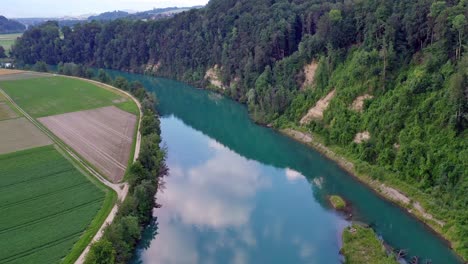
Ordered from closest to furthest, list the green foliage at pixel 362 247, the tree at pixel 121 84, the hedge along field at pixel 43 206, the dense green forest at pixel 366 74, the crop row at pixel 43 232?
the green foliage at pixel 362 247 → the crop row at pixel 43 232 → the hedge along field at pixel 43 206 → the dense green forest at pixel 366 74 → the tree at pixel 121 84

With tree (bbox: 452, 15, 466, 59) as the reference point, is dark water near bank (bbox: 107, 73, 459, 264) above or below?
below

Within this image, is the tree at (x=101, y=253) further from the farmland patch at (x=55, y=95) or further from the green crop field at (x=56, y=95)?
the farmland patch at (x=55, y=95)

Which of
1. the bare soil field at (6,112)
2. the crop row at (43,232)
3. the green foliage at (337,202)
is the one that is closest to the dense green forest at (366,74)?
the green foliage at (337,202)

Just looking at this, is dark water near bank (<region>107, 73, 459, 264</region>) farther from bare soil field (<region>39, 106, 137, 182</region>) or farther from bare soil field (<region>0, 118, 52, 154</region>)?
bare soil field (<region>0, 118, 52, 154</region>)

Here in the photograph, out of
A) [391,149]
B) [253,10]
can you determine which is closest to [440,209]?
[391,149]

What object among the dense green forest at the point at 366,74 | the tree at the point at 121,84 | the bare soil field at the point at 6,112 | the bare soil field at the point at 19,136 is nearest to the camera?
the dense green forest at the point at 366,74

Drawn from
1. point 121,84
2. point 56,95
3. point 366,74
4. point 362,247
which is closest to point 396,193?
point 362,247

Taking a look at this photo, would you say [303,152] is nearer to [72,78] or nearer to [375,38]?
[375,38]

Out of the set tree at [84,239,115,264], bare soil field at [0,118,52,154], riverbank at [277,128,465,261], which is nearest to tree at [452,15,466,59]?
riverbank at [277,128,465,261]
